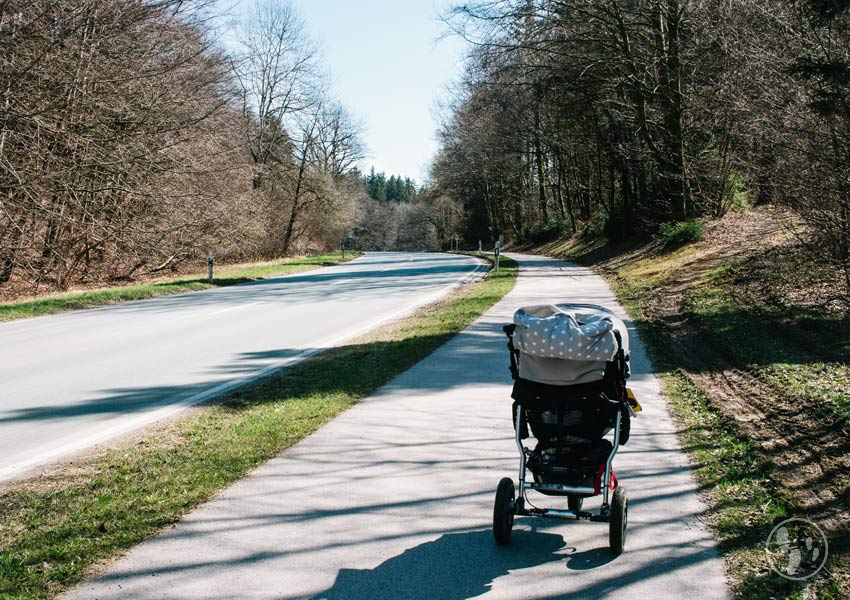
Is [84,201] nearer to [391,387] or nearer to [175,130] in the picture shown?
[175,130]

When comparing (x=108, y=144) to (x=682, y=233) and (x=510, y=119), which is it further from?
(x=510, y=119)

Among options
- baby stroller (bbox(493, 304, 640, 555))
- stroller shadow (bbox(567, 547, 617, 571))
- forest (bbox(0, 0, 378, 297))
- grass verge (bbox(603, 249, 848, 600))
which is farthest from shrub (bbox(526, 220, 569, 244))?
stroller shadow (bbox(567, 547, 617, 571))

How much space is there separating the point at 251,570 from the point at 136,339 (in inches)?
357

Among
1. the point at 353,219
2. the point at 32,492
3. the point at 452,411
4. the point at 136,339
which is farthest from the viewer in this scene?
the point at 353,219

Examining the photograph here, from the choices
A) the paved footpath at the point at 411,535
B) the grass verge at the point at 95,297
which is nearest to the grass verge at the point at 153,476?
the paved footpath at the point at 411,535

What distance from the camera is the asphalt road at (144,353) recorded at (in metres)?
7.00

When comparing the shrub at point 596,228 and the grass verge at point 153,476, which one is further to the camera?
the shrub at point 596,228

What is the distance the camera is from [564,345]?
419 cm

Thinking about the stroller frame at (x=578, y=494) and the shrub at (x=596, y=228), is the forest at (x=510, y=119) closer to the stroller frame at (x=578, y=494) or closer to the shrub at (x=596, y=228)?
the shrub at (x=596, y=228)

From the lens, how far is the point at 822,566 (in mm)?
3977

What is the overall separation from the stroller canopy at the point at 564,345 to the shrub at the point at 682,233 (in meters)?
20.5

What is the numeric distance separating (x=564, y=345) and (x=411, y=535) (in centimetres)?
149

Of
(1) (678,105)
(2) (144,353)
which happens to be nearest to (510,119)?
(1) (678,105)

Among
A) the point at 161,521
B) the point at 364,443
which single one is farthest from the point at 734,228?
the point at 161,521
